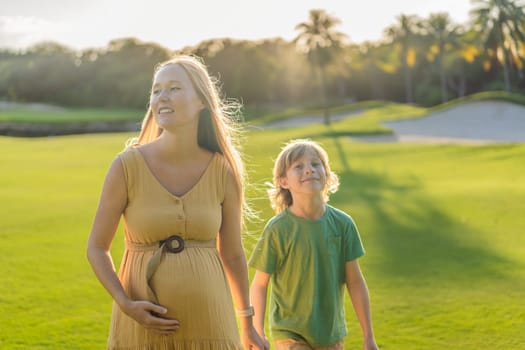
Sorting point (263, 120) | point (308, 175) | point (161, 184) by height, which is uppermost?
point (161, 184)

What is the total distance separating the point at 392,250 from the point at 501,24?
4611 centimetres

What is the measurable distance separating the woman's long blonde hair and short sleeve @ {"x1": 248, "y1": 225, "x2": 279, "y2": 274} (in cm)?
60

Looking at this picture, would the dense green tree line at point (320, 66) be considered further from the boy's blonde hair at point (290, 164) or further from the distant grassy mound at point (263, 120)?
the boy's blonde hair at point (290, 164)

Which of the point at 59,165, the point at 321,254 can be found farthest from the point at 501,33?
the point at 321,254

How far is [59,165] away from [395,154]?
10.5 meters

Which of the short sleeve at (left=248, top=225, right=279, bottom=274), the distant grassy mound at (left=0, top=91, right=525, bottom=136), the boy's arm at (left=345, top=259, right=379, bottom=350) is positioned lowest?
the distant grassy mound at (left=0, top=91, right=525, bottom=136)

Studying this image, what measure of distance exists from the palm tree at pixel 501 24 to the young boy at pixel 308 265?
49989 mm

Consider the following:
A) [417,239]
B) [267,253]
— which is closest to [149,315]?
[267,253]

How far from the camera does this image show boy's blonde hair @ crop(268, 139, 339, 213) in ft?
12.0

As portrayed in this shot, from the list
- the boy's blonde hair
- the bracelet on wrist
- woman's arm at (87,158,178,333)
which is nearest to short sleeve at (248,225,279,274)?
the boy's blonde hair

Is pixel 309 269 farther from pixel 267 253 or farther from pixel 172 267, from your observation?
pixel 172 267

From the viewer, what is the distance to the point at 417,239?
35.5 feet

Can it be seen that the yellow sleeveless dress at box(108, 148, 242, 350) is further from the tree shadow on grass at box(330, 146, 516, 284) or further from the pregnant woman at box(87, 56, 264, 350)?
the tree shadow on grass at box(330, 146, 516, 284)

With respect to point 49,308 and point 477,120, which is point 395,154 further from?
point 49,308
